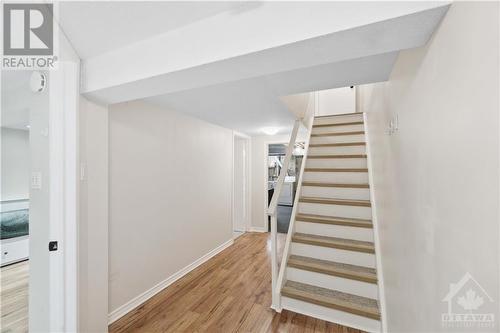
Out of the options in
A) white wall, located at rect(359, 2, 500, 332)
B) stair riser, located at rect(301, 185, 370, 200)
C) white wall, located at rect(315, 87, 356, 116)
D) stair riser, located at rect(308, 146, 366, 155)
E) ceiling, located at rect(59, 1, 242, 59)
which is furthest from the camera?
white wall, located at rect(315, 87, 356, 116)

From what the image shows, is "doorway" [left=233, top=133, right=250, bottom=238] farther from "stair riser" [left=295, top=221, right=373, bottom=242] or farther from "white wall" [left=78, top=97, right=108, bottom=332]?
A: "white wall" [left=78, top=97, right=108, bottom=332]

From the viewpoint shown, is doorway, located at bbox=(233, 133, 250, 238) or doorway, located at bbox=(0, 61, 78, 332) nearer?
doorway, located at bbox=(0, 61, 78, 332)

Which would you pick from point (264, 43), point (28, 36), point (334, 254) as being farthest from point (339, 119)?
point (28, 36)

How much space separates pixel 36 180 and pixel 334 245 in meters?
2.46

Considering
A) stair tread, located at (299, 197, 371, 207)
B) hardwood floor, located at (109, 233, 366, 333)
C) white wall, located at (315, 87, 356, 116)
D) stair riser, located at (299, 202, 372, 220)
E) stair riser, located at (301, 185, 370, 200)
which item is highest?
white wall, located at (315, 87, 356, 116)

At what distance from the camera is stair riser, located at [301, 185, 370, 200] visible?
2486 millimetres

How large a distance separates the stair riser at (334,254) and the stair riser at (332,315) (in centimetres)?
44

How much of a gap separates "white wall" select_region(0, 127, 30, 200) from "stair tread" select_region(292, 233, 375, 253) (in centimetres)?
420

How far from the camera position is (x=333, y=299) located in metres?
1.90

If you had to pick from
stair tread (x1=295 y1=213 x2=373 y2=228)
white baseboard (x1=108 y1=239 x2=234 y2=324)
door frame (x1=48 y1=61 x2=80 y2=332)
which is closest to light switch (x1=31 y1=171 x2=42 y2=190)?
door frame (x1=48 y1=61 x2=80 y2=332)

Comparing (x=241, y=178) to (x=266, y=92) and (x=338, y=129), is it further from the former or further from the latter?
(x=266, y=92)

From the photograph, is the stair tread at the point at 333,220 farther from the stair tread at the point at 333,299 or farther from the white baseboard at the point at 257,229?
the white baseboard at the point at 257,229

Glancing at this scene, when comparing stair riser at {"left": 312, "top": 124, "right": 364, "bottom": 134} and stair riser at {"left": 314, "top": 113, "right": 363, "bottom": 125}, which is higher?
stair riser at {"left": 314, "top": 113, "right": 363, "bottom": 125}

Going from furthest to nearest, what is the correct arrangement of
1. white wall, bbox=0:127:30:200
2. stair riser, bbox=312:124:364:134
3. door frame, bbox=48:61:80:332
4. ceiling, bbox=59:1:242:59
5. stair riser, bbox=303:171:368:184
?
1. white wall, bbox=0:127:30:200
2. stair riser, bbox=312:124:364:134
3. stair riser, bbox=303:171:368:184
4. door frame, bbox=48:61:80:332
5. ceiling, bbox=59:1:242:59
